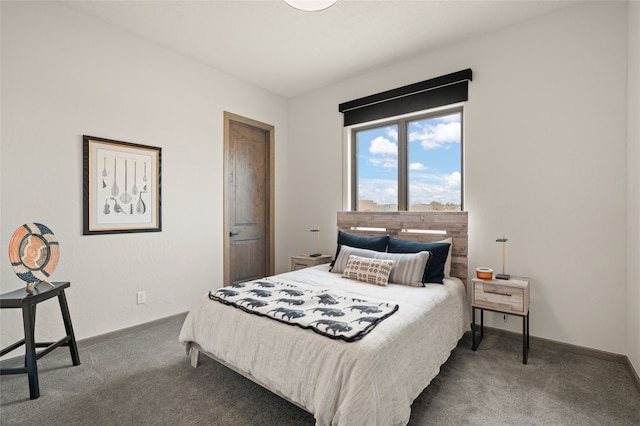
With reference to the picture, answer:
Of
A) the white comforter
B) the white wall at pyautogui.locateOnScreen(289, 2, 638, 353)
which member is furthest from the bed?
the white wall at pyautogui.locateOnScreen(289, 2, 638, 353)

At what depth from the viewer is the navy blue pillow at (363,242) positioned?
128 inches

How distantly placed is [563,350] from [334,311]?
216cm

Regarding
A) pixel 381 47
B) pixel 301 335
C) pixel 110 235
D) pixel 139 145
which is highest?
pixel 381 47

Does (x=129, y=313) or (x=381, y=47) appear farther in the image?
(x=381, y=47)

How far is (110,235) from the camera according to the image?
2871mm

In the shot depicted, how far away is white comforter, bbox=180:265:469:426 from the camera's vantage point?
56.9 inches

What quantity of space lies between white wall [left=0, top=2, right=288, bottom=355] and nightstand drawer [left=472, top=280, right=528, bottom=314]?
2.91m

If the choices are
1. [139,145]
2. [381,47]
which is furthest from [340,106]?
[139,145]

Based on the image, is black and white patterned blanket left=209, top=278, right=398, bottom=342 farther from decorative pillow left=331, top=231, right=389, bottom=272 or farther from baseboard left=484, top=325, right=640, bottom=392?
baseboard left=484, top=325, right=640, bottom=392

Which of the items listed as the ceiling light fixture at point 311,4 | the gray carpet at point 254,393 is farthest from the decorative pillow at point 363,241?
the ceiling light fixture at point 311,4

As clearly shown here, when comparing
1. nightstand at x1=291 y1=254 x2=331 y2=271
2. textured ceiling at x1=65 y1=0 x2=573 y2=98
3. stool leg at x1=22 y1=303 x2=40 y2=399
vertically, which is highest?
textured ceiling at x1=65 y1=0 x2=573 y2=98

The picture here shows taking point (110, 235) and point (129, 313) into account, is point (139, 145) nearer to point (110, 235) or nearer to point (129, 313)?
point (110, 235)

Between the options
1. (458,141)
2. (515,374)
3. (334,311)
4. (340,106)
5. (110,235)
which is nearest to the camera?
(334,311)

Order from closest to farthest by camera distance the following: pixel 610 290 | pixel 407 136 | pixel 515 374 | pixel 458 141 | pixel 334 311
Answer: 1. pixel 334 311
2. pixel 515 374
3. pixel 610 290
4. pixel 458 141
5. pixel 407 136
